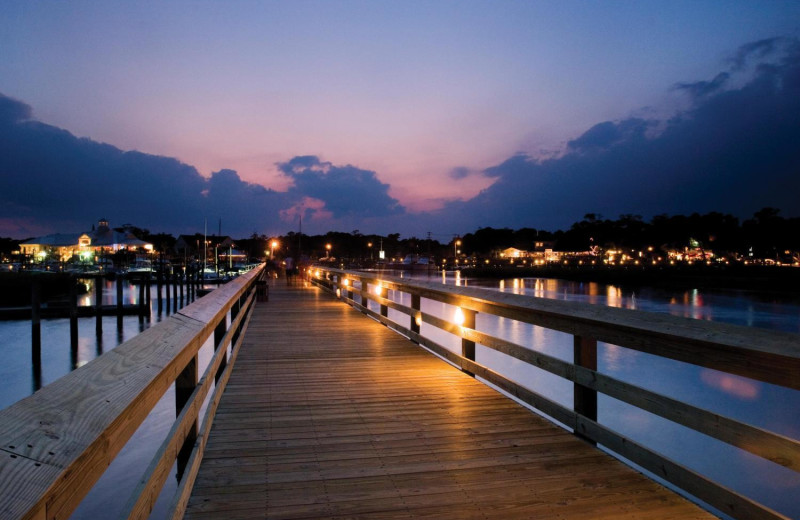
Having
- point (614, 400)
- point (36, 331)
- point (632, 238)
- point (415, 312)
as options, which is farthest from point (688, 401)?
point (632, 238)

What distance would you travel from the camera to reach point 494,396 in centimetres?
477

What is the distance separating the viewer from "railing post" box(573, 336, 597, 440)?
11.2ft

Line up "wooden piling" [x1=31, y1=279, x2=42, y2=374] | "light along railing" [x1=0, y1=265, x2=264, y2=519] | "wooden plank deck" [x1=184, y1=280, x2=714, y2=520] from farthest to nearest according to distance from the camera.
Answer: "wooden piling" [x1=31, y1=279, x2=42, y2=374] < "wooden plank deck" [x1=184, y1=280, x2=714, y2=520] < "light along railing" [x1=0, y1=265, x2=264, y2=519]

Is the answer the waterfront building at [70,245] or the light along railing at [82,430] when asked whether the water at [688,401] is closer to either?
the light along railing at [82,430]

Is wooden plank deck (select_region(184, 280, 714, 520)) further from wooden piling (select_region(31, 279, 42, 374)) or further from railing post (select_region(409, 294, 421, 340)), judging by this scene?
wooden piling (select_region(31, 279, 42, 374))

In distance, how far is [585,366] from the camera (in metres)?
3.45

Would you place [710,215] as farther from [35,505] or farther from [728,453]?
[35,505]

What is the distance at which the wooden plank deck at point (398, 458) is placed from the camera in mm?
2609

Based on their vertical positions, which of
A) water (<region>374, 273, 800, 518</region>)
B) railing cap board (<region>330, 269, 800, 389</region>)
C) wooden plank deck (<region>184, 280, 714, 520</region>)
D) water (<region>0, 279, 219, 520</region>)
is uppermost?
railing cap board (<region>330, 269, 800, 389</region>)

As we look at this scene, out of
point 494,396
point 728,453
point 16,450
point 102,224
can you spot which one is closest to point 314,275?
Answer: point 728,453

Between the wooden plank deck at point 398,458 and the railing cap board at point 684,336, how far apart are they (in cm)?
79

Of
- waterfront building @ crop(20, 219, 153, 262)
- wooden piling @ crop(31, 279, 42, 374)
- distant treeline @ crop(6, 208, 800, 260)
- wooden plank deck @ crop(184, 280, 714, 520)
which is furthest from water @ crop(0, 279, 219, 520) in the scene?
waterfront building @ crop(20, 219, 153, 262)

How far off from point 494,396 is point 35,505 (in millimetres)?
4307

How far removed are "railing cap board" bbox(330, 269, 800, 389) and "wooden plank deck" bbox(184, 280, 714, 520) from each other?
31.0 inches
